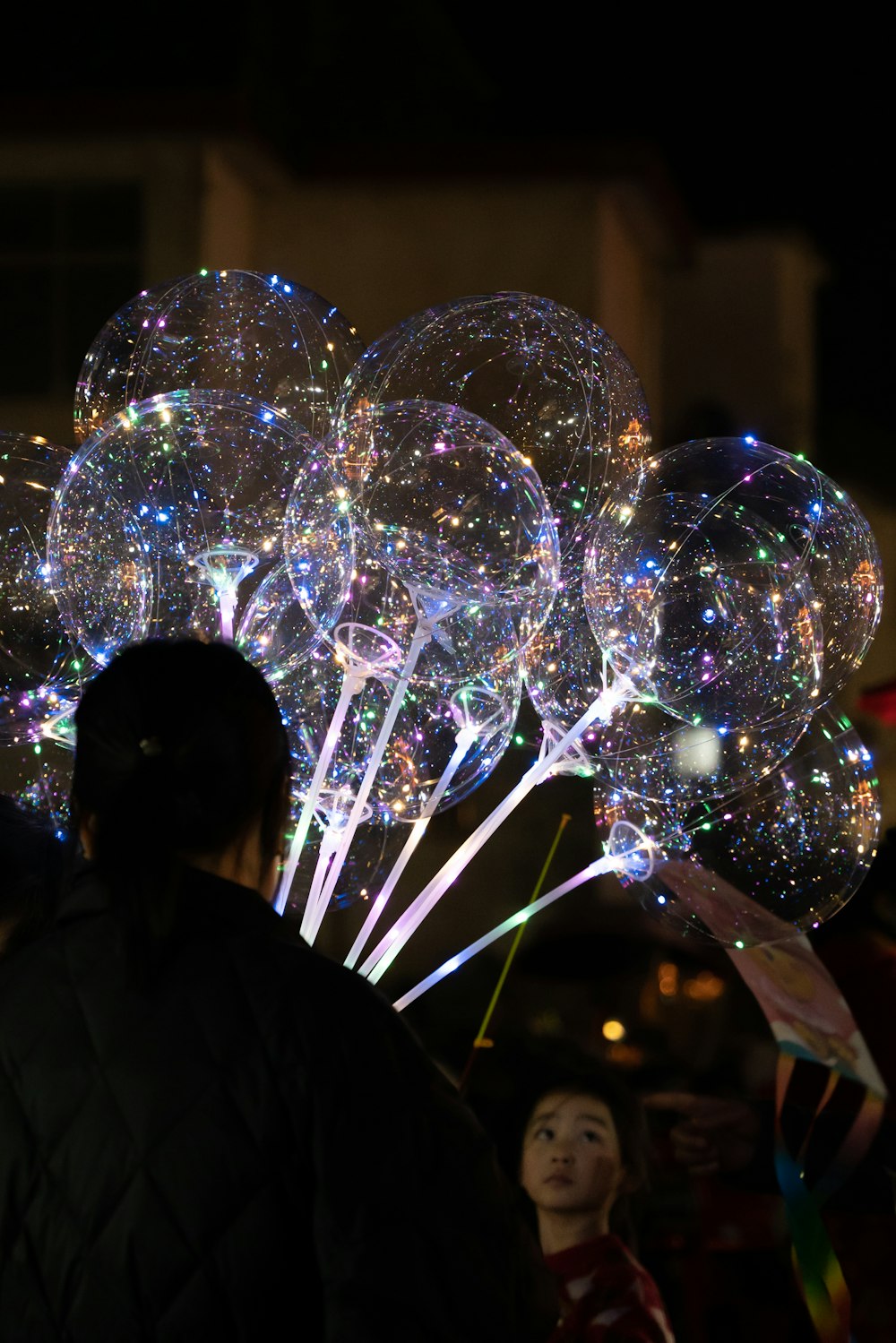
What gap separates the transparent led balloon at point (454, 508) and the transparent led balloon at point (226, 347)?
0.37 meters

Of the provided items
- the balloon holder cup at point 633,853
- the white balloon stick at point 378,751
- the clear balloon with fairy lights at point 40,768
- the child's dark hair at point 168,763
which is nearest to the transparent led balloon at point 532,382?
the white balloon stick at point 378,751

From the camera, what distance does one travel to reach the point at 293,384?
2.74m

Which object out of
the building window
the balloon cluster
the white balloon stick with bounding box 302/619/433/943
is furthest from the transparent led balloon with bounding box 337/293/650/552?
the building window

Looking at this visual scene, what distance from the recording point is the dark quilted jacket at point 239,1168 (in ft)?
4.85

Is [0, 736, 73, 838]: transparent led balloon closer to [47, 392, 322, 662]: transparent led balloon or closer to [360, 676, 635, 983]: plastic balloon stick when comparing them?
[47, 392, 322, 662]: transparent led balloon

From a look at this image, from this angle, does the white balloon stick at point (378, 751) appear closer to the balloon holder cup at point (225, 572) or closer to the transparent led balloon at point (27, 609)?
the balloon holder cup at point (225, 572)

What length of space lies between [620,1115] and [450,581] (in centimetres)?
137

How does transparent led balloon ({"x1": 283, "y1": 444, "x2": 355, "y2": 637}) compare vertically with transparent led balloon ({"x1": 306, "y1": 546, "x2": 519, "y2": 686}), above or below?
above

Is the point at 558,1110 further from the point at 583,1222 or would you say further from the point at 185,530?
the point at 185,530

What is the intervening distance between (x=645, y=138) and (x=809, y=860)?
900cm

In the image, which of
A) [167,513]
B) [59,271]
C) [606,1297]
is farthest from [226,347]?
[59,271]

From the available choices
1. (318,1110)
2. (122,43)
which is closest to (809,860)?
(318,1110)

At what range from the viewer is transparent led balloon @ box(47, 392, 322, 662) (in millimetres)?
2432

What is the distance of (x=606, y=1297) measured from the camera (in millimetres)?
2861
